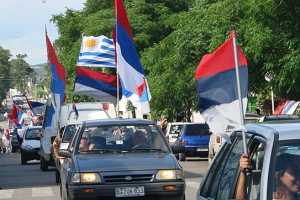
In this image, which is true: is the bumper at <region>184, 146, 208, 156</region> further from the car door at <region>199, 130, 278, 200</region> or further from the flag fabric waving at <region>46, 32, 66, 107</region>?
the car door at <region>199, 130, 278, 200</region>

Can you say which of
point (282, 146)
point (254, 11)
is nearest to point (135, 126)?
point (282, 146)

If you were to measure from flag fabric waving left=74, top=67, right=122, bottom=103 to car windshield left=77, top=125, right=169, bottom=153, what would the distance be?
15669 millimetres

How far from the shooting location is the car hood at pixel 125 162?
13.4m

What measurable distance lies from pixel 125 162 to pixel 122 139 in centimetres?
93

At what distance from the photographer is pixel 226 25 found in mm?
28750

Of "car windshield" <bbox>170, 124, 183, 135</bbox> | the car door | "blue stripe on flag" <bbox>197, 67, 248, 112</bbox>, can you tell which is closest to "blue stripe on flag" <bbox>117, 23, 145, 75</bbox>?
"car windshield" <bbox>170, 124, 183, 135</bbox>

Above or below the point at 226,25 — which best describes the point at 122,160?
below

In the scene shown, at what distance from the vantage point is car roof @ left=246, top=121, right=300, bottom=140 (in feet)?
19.8

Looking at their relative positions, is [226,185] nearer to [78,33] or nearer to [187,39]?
[187,39]

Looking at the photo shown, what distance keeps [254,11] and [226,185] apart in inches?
753

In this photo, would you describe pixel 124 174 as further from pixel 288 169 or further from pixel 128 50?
pixel 128 50

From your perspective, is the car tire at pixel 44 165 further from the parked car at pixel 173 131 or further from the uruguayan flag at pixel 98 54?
the parked car at pixel 173 131

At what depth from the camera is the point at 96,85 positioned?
1199 inches

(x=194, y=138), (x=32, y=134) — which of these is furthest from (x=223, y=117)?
(x=32, y=134)
